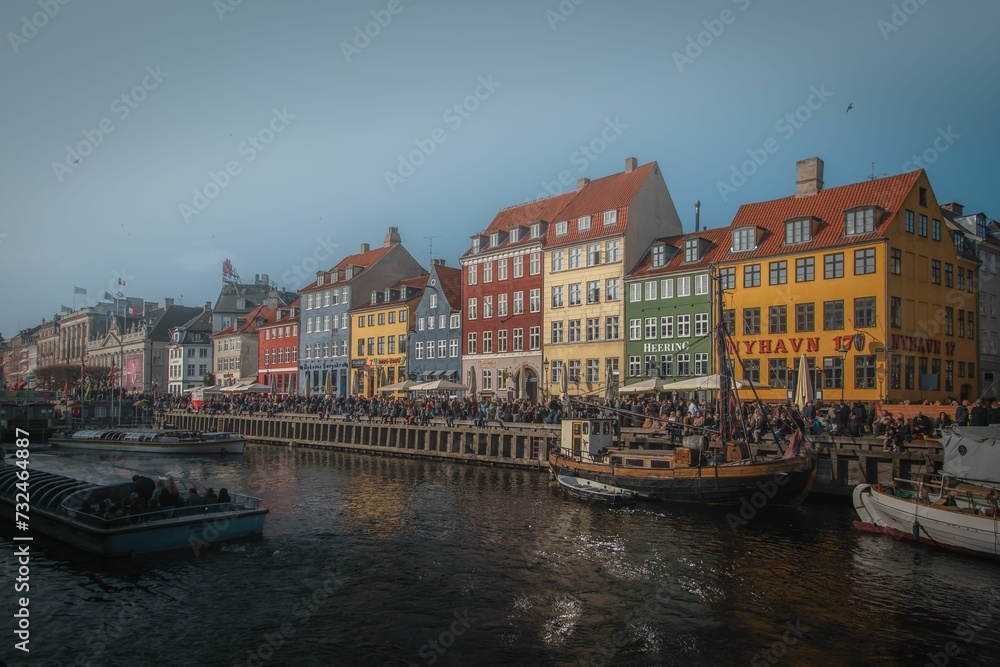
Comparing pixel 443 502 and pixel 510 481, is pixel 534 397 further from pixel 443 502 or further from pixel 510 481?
pixel 443 502

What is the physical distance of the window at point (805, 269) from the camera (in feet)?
150

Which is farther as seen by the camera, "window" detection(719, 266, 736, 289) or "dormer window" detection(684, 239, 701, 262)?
"dormer window" detection(684, 239, 701, 262)

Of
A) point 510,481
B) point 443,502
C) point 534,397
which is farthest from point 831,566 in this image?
point 534,397

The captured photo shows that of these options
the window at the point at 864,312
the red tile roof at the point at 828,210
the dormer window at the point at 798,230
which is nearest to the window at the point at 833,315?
the window at the point at 864,312

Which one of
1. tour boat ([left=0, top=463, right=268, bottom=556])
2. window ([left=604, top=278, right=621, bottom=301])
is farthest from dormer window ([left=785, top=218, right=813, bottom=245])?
tour boat ([left=0, top=463, right=268, bottom=556])

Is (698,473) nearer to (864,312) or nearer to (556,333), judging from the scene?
(864,312)

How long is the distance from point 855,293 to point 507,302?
28364mm

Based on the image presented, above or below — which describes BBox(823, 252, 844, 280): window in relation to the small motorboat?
above

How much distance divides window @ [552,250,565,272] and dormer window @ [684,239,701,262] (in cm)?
1081

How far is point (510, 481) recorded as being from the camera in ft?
129

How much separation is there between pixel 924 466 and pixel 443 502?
18936mm

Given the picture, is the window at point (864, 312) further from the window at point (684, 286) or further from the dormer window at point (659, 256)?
the dormer window at point (659, 256)

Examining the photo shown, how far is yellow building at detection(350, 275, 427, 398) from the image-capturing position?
74438 mm

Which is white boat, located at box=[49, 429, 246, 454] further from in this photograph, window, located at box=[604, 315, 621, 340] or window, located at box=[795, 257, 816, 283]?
window, located at box=[795, 257, 816, 283]
